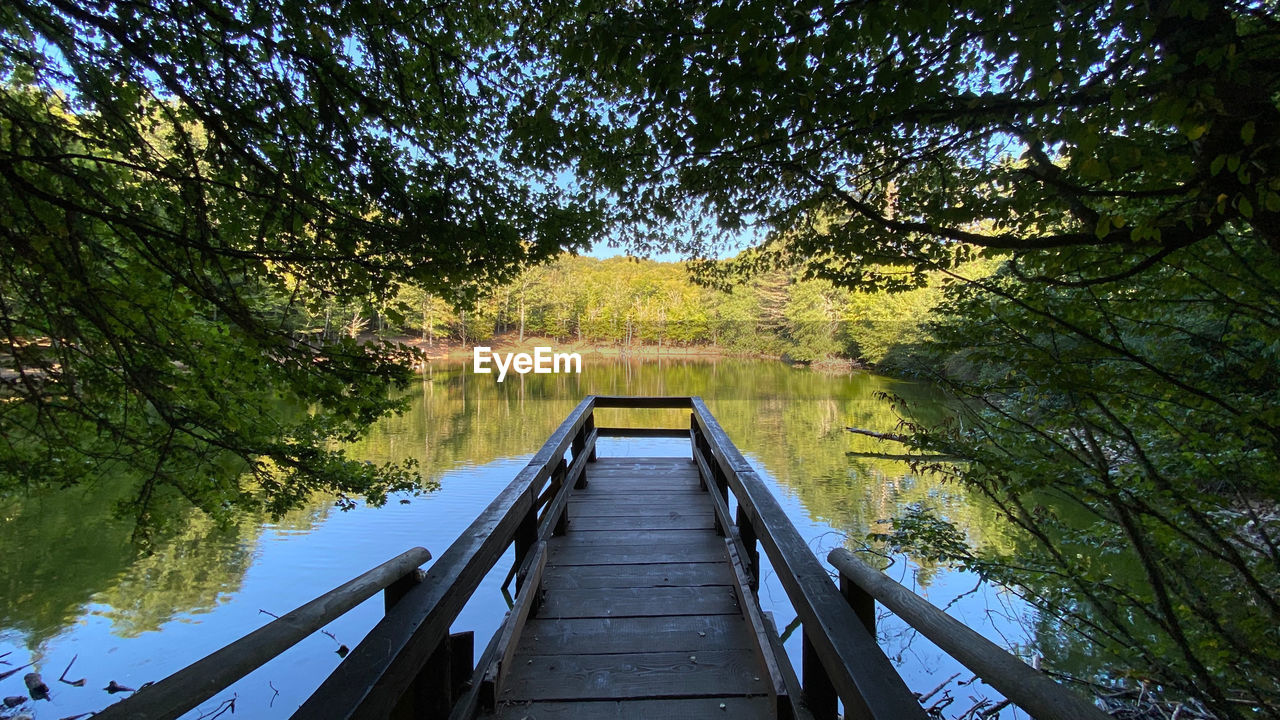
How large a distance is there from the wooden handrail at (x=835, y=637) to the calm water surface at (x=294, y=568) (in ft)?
2.02

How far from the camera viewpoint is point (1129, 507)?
8.16ft

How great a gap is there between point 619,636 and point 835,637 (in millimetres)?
1258

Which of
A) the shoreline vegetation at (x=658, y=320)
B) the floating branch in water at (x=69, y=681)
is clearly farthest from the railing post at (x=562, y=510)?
the shoreline vegetation at (x=658, y=320)

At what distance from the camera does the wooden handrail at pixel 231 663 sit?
2.58 ft

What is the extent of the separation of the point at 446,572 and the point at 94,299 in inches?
57.7

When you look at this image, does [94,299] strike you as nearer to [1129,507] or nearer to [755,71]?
[755,71]

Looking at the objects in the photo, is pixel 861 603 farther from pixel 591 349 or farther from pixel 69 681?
pixel 591 349

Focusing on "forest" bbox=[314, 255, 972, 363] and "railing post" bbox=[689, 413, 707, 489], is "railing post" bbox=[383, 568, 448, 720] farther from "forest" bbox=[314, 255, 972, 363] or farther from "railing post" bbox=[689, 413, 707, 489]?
"forest" bbox=[314, 255, 972, 363]

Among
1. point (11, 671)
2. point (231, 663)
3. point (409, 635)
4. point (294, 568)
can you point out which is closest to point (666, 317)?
point (294, 568)

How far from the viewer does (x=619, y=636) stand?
2307 mm

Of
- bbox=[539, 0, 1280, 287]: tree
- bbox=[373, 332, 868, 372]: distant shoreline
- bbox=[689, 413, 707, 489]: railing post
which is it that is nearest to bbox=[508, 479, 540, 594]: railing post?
bbox=[539, 0, 1280, 287]: tree

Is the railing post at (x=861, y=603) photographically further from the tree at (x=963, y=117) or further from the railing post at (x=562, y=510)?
the railing post at (x=562, y=510)

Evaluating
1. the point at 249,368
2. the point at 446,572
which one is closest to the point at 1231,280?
the point at 446,572

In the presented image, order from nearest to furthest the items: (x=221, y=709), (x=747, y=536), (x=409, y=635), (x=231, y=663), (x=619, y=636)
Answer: (x=231, y=663) → (x=409, y=635) → (x=619, y=636) → (x=747, y=536) → (x=221, y=709)
